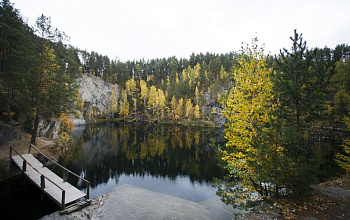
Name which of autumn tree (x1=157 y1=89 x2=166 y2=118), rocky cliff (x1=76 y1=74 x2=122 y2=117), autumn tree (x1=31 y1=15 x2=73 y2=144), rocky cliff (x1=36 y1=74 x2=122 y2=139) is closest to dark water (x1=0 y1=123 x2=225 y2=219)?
autumn tree (x1=31 y1=15 x2=73 y2=144)

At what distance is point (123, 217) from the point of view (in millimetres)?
9820

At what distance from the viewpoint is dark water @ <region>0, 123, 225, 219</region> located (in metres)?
12.0

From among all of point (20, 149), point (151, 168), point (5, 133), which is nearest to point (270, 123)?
point (151, 168)

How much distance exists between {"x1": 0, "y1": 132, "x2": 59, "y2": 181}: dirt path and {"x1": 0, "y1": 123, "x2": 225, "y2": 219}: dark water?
90cm

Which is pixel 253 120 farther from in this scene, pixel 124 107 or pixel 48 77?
pixel 124 107

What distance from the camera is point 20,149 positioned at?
56.4 feet

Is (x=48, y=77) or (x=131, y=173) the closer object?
→ (x=48, y=77)

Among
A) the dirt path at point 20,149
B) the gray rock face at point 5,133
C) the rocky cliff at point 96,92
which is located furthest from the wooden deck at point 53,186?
the rocky cliff at point 96,92

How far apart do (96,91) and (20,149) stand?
69.8 metres

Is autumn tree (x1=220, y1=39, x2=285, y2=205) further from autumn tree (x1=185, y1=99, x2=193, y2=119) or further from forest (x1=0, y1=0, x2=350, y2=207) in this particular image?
autumn tree (x1=185, y1=99, x2=193, y2=119)

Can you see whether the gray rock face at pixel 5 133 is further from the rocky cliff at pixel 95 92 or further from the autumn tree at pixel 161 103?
the autumn tree at pixel 161 103

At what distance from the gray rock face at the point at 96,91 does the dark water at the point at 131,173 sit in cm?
5287

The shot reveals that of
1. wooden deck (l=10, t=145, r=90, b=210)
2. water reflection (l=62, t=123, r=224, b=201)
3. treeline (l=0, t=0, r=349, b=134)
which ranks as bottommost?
water reflection (l=62, t=123, r=224, b=201)

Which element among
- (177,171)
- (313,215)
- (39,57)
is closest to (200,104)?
(177,171)
